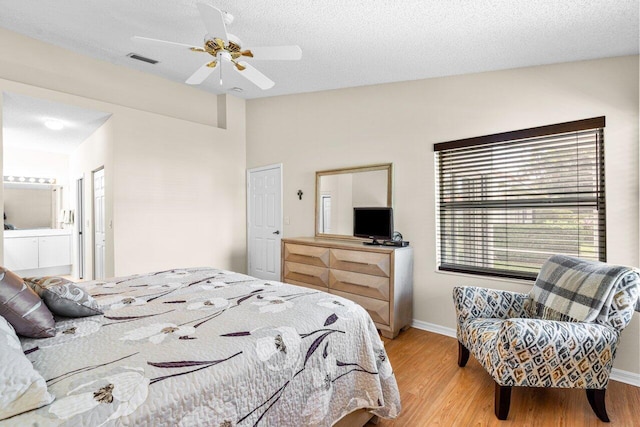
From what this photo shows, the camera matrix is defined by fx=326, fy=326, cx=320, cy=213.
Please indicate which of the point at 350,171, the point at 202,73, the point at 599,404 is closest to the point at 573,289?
the point at 599,404

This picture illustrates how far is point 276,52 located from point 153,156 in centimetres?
253

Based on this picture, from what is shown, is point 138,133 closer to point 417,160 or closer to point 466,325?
point 417,160

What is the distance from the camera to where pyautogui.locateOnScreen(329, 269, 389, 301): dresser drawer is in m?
3.15

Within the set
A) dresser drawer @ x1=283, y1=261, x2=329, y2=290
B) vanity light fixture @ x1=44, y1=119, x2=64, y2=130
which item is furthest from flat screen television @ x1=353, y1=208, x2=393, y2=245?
vanity light fixture @ x1=44, y1=119, x2=64, y2=130

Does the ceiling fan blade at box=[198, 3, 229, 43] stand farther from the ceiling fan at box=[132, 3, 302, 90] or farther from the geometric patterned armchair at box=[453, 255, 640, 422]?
the geometric patterned armchair at box=[453, 255, 640, 422]

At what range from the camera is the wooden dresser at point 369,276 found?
3.12 metres

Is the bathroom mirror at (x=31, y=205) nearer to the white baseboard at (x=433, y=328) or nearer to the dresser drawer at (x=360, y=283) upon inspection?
the dresser drawer at (x=360, y=283)

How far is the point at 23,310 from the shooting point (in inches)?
51.2

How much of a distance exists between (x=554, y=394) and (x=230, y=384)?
7.44 ft

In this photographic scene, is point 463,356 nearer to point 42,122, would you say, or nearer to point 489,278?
point 489,278

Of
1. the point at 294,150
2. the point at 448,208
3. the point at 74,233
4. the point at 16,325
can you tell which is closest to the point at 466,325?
the point at 448,208

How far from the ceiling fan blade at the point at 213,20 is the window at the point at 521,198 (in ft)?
7.27

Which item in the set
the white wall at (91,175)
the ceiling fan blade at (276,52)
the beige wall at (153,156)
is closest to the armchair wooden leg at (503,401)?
the ceiling fan blade at (276,52)

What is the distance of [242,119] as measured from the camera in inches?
200
